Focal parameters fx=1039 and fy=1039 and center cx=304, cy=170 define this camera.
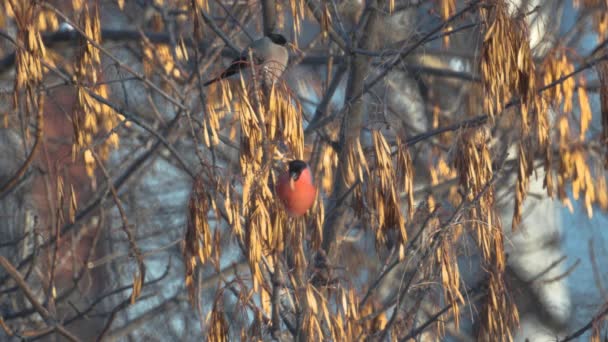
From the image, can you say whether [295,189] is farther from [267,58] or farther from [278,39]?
[278,39]

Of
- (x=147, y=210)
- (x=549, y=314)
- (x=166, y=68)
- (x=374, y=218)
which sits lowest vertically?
(x=549, y=314)

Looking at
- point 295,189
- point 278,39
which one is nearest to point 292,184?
point 295,189

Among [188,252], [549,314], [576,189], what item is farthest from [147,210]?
[188,252]

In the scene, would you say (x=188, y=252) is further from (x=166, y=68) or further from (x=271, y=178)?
(x=166, y=68)

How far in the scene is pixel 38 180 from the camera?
4570 mm

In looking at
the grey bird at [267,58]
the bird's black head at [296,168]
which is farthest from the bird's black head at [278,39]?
the bird's black head at [296,168]

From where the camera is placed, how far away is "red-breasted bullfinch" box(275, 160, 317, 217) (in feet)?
6.35

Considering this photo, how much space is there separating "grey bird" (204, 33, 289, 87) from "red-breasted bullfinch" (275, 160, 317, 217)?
18 centimetres

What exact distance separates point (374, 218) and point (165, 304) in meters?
1.56

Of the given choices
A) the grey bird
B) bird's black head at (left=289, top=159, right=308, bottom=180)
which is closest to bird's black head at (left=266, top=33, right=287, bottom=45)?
the grey bird

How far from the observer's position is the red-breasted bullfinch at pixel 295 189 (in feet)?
6.35

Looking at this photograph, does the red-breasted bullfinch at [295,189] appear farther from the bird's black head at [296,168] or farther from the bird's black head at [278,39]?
the bird's black head at [278,39]

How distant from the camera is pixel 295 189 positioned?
1939mm

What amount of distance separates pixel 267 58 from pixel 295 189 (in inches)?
19.3
